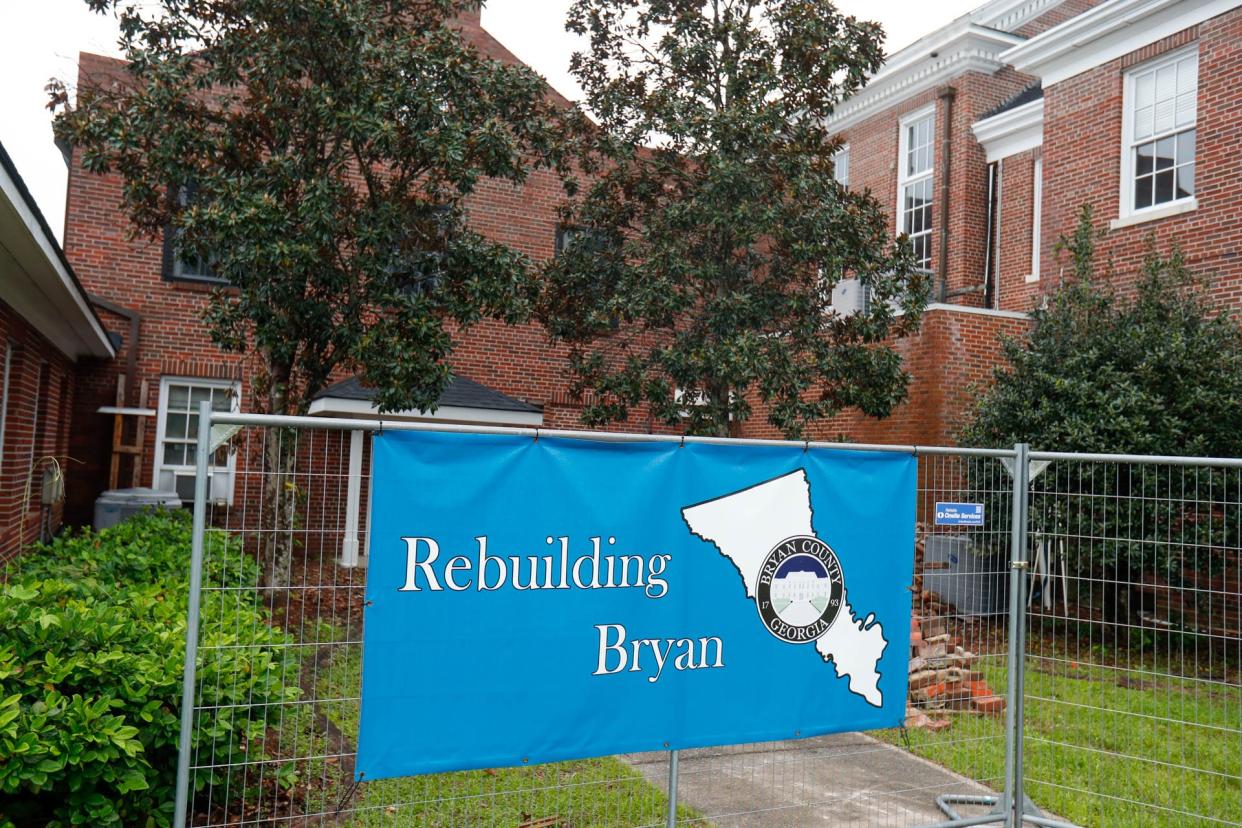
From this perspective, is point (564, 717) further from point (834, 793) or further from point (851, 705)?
point (834, 793)

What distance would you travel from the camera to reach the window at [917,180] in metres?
21.3

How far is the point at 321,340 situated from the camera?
34.1ft

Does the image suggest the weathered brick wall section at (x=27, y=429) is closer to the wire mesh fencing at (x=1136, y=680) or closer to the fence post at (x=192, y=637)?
the fence post at (x=192, y=637)

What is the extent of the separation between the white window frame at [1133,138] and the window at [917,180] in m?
6.69

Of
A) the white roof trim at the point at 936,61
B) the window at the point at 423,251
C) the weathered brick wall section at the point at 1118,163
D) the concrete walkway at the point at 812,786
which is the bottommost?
the concrete walkway at the point at 812,786

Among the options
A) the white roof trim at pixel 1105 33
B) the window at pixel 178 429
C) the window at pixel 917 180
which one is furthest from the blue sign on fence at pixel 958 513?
the window at pixel 917 180

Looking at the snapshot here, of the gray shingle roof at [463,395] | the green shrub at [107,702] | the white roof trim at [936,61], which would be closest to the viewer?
the green shrub at [107,702]

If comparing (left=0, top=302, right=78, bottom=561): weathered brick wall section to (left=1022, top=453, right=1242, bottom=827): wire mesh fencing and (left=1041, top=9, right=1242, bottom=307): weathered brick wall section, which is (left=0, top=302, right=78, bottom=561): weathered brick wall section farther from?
(left=1041, top=9, right=1242, bottom=307): weathered brick wall section

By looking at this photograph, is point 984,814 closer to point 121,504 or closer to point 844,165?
point 121,504

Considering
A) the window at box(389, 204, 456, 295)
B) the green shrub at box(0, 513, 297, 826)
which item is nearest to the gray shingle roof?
the window at box(389, 204, 456, 295)

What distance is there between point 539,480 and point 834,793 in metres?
3.14

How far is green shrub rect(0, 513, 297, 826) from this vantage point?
12.7 feet

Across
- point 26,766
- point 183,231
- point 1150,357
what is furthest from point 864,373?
point 26,766

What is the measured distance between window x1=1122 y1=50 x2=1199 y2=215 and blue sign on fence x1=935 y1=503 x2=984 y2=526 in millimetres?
10249
